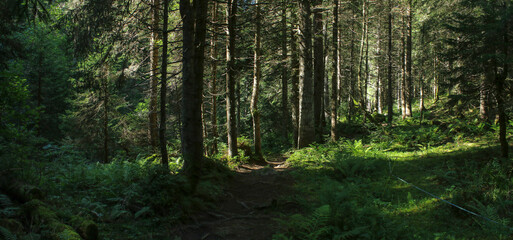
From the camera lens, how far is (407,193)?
22.0ft

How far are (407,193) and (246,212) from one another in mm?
3861

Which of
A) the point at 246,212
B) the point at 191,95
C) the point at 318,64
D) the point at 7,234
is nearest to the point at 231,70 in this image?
the point at 191,95

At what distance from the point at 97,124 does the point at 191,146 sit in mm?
13523

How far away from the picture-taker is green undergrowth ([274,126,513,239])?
441 centimetres

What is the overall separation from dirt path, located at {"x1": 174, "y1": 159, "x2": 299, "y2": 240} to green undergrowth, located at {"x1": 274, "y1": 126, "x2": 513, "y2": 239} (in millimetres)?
427

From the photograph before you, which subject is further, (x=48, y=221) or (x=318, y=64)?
(x=318, y=64)

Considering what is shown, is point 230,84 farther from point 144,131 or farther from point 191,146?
point 144,131

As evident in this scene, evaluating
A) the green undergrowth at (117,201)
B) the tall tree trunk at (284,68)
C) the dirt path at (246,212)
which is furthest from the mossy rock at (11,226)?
the tall tree trunk at (284,68)

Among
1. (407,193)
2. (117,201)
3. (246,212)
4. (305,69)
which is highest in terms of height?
(305,69)

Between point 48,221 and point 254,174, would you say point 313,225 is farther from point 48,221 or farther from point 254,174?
point 254,174

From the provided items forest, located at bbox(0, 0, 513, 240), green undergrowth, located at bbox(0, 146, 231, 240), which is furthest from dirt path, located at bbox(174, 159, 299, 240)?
green undergrowth, located at bbox(0, 146, 231, 240)

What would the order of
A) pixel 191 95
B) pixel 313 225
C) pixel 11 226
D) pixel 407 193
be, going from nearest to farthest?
pixel 11 226 < pixel 313 225 < pixel 407 193 < pixel 191 95

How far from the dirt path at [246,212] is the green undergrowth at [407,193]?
0.43m

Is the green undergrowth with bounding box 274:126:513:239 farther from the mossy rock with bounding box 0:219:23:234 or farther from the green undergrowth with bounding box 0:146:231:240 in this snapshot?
the mossy rock with bounding box 0:219:23:234
